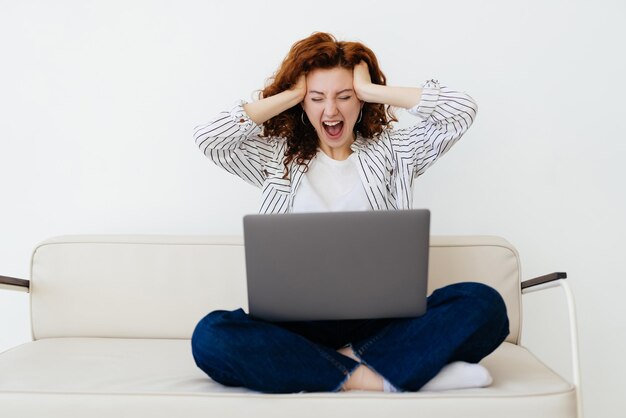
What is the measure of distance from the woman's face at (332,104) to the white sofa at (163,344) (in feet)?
1.64

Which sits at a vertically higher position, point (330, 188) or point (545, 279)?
point (330, 188)

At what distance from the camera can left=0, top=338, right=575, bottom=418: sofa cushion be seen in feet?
5.58

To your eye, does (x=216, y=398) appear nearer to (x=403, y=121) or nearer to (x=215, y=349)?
(x=215, y=349)

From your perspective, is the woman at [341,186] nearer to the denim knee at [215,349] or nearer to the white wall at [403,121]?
the denim knee at [215,349]

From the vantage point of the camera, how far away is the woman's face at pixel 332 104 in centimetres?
226

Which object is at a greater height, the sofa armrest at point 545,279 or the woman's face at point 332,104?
the woman's face at point 332,104

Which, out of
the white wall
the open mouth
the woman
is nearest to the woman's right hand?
the woman

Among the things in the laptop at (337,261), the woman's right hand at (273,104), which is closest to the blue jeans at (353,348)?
the laptop at (337,261)

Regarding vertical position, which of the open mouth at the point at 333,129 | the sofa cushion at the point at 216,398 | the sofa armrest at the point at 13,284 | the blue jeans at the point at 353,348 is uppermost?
the open mouth at the point at 333,129

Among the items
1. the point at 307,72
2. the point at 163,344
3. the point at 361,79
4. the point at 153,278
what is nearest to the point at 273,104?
the point at 307,72

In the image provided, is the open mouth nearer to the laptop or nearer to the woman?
the woman

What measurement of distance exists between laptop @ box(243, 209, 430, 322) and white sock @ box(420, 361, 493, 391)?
0.22 meters

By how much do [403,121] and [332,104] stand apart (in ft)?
2.40

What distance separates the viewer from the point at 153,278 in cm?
248
